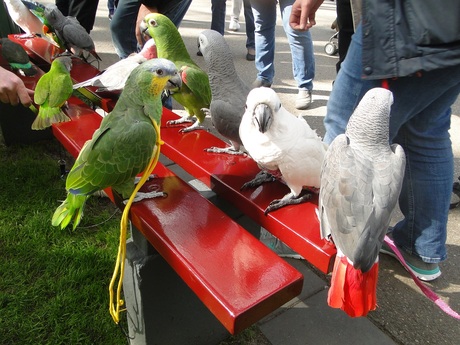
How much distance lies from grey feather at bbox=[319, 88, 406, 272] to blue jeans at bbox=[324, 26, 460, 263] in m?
0.25

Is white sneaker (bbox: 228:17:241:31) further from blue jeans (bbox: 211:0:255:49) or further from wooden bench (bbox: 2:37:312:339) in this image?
wooden bench (bbox: 2:37:312:339)

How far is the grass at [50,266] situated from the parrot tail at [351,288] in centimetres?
71

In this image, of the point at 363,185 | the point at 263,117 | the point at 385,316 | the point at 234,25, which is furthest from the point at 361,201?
the point at 234,25

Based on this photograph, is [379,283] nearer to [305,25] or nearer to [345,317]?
[345,317]

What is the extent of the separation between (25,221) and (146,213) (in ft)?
4.67

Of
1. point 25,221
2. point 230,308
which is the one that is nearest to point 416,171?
point 230,308

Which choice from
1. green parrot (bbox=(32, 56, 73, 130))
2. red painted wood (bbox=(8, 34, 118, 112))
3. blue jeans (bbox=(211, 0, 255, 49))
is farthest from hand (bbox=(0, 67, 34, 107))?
blue jeans (bbox=(211, 0, 255, 49))

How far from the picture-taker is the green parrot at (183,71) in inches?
86.2

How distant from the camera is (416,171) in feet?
6.41

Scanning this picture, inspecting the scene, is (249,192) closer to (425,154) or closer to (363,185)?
(363,185)

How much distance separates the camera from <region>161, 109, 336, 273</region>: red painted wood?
1.39 m

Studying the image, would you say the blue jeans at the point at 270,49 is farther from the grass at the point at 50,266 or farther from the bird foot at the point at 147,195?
the bird foot at the point at 147,195

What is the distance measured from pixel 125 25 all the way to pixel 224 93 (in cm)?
182

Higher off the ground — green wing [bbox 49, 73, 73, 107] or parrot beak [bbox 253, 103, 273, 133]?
parrot beak [bbox 253, 103, 273, 133]
